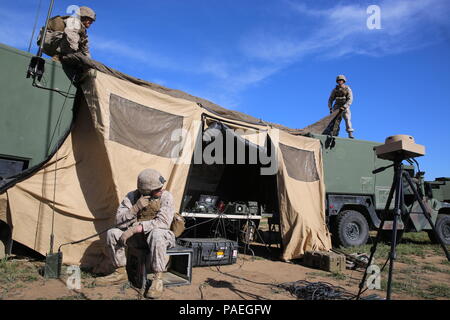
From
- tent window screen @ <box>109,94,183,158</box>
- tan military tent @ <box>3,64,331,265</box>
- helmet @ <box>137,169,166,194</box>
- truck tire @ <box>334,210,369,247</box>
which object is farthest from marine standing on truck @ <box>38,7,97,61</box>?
truck tire @ <box>334,210,369,247</box>

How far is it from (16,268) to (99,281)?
112 cm

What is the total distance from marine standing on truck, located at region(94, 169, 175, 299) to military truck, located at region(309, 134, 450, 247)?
4496mm

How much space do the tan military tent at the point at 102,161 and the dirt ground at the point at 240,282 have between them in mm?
503

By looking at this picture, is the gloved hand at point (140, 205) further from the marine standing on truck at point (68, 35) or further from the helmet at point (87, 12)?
the helmet at point (87, 12)

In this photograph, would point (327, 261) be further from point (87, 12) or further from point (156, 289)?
point (87, 12)

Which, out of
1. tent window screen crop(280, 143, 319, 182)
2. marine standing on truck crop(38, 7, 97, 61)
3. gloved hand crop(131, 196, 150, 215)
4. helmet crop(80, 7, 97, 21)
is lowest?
gloved hand crop(131, 196, 150, 215)

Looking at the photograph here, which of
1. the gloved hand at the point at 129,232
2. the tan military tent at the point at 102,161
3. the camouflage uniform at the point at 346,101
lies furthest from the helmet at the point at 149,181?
the camouflage uniform at the point at 346,101

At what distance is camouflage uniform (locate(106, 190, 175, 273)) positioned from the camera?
3486 mm

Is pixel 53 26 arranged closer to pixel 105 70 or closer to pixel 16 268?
pixel 105 70

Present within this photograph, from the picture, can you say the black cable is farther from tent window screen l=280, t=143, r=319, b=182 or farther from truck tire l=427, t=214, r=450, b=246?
truck tire l=427, t=214, r=450, b=246

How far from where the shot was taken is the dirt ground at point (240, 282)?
3.40 m

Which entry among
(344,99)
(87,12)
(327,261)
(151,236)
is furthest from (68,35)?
(344,99)

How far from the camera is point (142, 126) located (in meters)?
4.86

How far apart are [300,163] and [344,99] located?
280 cm
